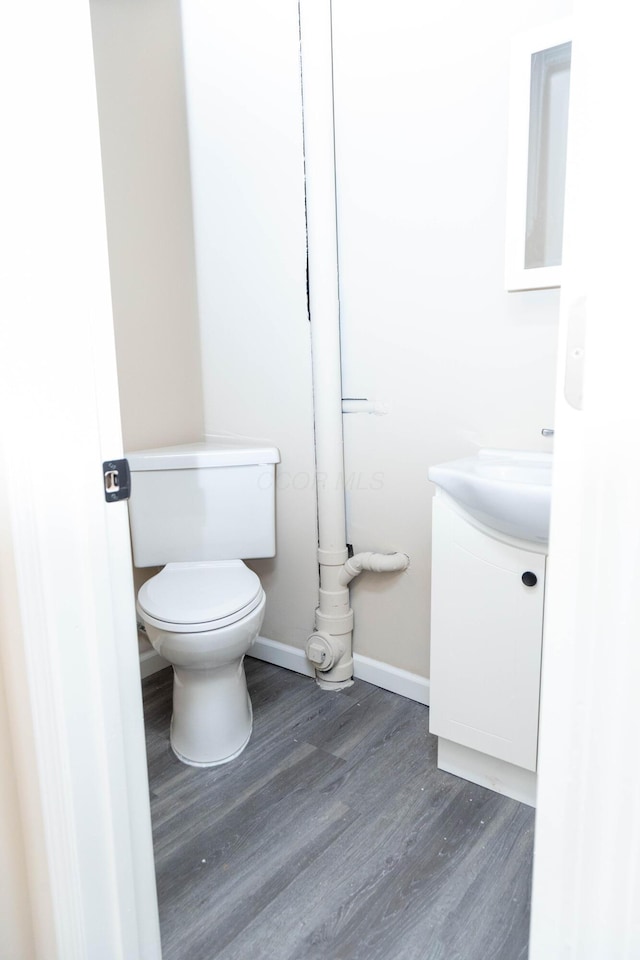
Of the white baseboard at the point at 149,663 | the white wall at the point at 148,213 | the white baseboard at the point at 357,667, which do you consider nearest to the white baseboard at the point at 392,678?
the white baseboard at the point at 357,667

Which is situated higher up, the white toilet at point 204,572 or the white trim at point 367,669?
the white toilet at point 204,572

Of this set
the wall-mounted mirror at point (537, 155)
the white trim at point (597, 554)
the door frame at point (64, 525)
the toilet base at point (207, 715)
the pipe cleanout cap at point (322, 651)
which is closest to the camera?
the white trim at point (597, 554)

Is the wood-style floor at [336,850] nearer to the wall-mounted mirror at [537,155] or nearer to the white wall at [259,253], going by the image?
the white wall at [259,253]

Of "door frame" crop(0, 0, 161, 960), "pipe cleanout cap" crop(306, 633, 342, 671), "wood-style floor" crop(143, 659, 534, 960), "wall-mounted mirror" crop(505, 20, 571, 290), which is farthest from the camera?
"pipe cleanout cap" crop(306, 633, 342, 671)

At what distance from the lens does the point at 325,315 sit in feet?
6.38

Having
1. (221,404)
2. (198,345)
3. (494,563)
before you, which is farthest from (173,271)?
(494,563)

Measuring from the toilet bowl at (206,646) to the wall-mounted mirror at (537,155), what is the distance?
1081 mm

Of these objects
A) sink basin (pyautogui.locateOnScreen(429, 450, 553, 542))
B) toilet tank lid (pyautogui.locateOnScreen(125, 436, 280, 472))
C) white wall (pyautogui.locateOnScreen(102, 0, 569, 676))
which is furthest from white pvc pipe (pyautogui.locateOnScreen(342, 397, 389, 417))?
sink basin (pyautogui.locateOnScreen(429, 450, 553, 542))

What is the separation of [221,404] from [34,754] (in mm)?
1631

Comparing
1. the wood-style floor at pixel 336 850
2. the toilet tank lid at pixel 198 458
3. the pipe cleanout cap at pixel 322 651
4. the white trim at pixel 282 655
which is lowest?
the wood-style floor at pixel 336 850

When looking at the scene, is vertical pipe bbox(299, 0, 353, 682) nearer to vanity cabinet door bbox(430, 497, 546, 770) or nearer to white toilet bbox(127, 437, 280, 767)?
white toilet bbox(127, 437, 280, 767)

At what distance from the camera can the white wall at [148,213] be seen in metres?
1.98

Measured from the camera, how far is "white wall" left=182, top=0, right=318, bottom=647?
1966mm

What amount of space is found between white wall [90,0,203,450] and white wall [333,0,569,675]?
2.05 feet
